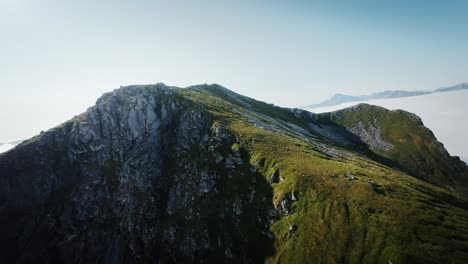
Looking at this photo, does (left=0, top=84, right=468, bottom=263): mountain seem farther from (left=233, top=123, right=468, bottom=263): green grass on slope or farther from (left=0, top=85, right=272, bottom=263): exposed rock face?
(left=0, top=85, right=272, bottom=263): exposed rock face

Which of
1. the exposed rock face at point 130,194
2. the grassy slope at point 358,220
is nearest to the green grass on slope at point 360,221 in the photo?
the grassy slope at point 358,220

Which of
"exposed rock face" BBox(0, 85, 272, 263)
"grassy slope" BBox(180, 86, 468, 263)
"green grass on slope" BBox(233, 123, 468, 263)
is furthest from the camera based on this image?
"exposed rock face" BBox(0, 85, 272, 263)

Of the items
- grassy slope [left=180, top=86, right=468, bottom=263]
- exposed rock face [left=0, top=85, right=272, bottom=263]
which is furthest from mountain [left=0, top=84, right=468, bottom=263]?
exposed rock face [left=0, top=85, right=272, bottom=263]

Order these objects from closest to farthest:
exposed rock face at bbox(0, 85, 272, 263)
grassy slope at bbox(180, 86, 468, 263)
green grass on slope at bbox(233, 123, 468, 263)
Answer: green grass on slope at bbox(233, 123, 468, 263) < grassy slope at bbox(180, 86, 468, 263) < exposed rock face at bbox(0, 85, 272, 263)

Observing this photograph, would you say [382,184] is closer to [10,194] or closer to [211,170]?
[211,170]

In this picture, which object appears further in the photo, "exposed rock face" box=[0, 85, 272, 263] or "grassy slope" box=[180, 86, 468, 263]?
"exposed rock face" box=[0, 85, 272, 263]

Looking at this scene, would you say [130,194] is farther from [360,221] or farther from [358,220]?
[360,221]

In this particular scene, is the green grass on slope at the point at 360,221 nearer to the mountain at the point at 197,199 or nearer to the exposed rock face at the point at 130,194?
the mountain at the point at 197,199
